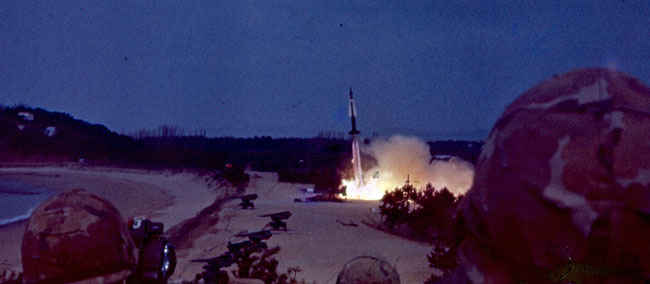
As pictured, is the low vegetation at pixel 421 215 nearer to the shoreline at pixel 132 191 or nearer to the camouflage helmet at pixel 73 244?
the camouflage helmet at pixel 73 244

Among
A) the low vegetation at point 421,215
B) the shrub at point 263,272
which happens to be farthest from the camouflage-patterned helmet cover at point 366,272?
the low vegetation at point 421,215

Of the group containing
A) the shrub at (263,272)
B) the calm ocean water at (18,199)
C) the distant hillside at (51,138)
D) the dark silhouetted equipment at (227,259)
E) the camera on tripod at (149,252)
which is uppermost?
the distant hillside at (51,138)

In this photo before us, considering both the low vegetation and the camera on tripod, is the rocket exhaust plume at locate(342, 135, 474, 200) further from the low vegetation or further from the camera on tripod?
the camera on tripod

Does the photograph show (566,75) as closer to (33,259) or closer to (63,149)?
(33,259)

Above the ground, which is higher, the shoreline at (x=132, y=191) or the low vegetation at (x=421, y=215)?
the low vegetation at (x=421, y=215)

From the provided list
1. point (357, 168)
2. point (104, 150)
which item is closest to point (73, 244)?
point (357, 168)

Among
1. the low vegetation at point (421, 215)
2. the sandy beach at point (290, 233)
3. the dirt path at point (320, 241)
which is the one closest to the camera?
the dirt path at point (320, 241)
